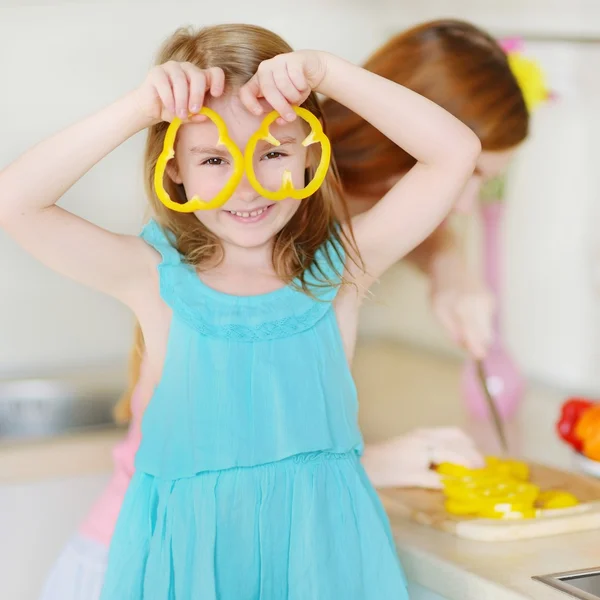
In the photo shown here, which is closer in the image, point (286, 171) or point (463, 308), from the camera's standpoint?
point (286, 171)

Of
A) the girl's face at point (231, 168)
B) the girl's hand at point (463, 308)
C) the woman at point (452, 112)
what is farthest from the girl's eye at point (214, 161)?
the girl's hand at point (463, 308)

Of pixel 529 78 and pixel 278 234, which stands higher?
pixel 529 78

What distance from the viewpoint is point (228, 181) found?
90cm

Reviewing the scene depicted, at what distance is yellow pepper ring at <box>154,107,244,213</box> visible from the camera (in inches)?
34.7

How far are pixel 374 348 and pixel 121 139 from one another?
1.09 metres

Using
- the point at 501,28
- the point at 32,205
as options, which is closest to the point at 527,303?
the point at 501,28

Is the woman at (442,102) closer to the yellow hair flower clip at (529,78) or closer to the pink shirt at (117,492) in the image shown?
the yellow hair flower clip at (529,78)

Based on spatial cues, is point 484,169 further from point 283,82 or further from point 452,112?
point 283,82

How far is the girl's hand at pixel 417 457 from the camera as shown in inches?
49.7

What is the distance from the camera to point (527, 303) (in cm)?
194

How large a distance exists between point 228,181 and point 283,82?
0.10 metres

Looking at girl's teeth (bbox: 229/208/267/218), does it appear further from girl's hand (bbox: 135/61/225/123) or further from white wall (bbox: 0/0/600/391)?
white wall (bbox: 0/0/600/391)

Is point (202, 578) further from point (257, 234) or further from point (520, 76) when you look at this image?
point (520, 76)

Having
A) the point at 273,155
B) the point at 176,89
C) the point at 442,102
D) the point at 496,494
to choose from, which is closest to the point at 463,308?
the point at 442,102
